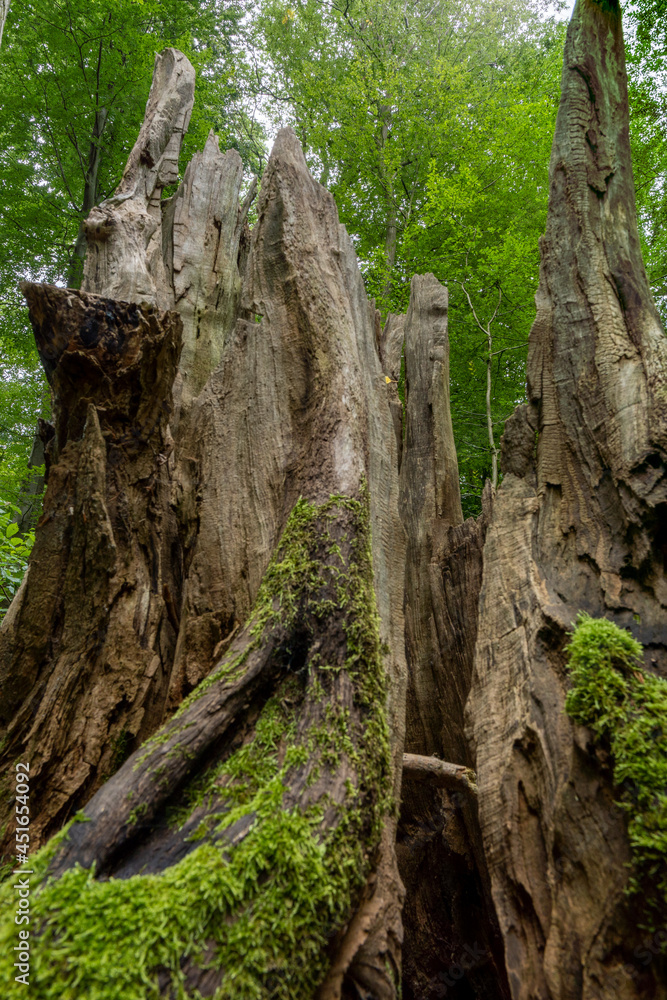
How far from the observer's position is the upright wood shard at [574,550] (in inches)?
73.7

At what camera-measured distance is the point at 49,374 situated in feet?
9.59

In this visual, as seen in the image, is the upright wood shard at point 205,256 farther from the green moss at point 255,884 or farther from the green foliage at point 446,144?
the green foliage at point 446,144

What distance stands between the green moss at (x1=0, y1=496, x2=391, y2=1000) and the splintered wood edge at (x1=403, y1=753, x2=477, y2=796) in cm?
92

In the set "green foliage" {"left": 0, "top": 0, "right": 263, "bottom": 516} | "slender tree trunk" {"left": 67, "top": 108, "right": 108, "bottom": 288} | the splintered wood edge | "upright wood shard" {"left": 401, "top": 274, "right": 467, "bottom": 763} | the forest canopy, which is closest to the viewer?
the splintered wood edge

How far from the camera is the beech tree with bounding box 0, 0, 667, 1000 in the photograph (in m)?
1.65

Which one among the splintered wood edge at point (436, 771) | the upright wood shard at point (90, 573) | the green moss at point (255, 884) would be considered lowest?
the splintered wood edge at point (436, 771)

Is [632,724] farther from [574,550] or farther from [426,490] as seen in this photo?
[426,490]

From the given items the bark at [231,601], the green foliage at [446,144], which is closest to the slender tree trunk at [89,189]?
the green foliage at [446,144]

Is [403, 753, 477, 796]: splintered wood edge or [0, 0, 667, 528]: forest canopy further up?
[0, 0, 667, 528]: forest canopy

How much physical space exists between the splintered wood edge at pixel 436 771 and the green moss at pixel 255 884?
3.01 ft

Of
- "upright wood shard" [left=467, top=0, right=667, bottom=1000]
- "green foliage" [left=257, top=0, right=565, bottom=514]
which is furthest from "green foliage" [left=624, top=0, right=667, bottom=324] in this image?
"upright wood shard" [left=467, top=0, right=667, bottom=1000]

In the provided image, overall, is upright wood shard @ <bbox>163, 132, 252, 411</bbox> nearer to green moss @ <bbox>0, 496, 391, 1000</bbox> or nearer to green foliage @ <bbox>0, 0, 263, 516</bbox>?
green moss @ <bbox>0, 496, 391, 1000</bbox>

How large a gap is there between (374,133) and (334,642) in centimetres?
1243

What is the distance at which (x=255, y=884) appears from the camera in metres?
1.55
